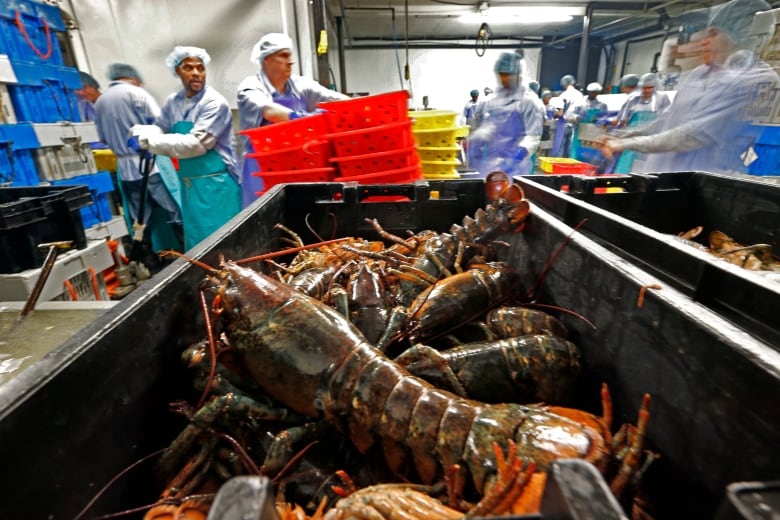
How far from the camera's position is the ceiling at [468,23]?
882 cm

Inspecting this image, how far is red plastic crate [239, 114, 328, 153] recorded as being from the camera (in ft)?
7.63

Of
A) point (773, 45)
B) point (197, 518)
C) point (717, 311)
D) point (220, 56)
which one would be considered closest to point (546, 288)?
point (717, 311)

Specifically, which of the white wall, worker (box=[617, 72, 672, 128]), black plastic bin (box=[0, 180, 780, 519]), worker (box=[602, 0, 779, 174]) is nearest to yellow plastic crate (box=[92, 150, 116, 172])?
black plastic bin (box=[0, 180, 780, 519])

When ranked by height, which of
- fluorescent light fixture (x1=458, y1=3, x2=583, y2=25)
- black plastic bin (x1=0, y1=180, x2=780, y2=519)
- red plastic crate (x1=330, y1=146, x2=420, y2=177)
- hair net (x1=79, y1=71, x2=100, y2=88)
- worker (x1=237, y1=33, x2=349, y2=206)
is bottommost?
black plastic bin (x1=0, y1=180, x2=780, y2=519)

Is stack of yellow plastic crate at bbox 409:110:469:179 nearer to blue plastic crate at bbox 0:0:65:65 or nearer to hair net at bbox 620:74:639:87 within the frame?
blue plastic crate at bbox 0:0:65:65

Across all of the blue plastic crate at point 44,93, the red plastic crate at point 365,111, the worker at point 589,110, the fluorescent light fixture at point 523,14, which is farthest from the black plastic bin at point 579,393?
the worker at point 589,110

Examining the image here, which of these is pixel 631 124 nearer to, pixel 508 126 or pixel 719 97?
pixel 508 126

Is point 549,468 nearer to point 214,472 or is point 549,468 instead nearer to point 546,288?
point 214,472

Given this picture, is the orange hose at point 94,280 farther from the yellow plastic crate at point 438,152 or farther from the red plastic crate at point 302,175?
the yellow plastic crate at point 438,152

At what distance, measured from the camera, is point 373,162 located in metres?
2.41

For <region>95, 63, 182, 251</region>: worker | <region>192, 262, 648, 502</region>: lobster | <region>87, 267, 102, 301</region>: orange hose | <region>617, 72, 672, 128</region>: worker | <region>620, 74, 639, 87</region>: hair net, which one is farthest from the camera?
Answer: <region>620, 74, 639, 87</region>: hair net

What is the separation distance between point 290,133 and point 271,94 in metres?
1.78

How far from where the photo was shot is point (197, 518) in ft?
2.88

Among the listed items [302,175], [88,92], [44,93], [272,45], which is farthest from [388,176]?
[88,92]
